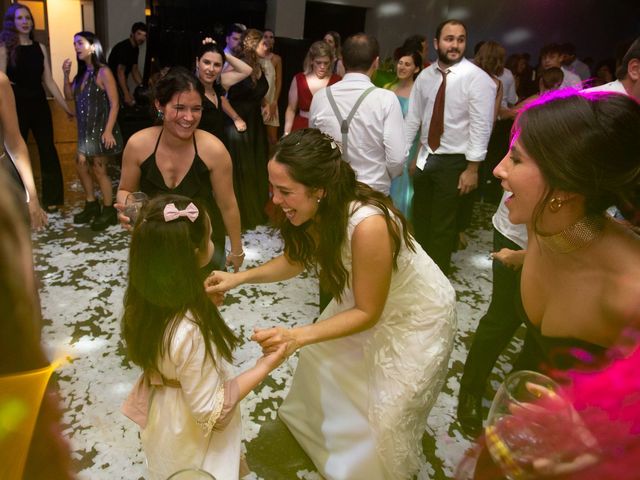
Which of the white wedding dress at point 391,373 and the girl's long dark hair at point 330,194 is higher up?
the girl's long dark hair at point 330,194

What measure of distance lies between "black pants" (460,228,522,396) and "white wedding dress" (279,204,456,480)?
1.18 ft

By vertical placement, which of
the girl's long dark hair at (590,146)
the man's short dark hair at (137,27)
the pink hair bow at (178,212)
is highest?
the man's short dark hair at (137,27)

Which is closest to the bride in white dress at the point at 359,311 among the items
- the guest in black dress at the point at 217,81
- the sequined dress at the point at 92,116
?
the guest in black dress at the point at 217,81

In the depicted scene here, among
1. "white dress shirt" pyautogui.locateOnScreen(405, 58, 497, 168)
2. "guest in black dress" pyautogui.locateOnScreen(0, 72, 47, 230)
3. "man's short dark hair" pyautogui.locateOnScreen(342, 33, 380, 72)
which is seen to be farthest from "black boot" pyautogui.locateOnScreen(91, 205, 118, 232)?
"white dress shirt" pyautogui.locateOnScreen(405, 58, 497, 168)

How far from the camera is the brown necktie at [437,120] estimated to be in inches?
119

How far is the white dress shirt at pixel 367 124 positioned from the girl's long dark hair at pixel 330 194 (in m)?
1.10

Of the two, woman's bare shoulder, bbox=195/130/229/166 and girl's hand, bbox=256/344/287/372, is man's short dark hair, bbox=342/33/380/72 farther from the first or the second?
girl's hand, bbox=256/344/287/372

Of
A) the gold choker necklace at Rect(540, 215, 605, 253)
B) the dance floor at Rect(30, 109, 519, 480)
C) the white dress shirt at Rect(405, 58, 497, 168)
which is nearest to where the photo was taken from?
the gold choker necklace at Rect(540, 215, 605, 253)

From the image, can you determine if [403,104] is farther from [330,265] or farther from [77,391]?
[77,391]

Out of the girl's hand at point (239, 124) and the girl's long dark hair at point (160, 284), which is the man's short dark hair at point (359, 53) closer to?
the girl's hand at point (239, 124)

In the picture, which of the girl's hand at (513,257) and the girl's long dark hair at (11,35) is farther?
the girl's long dark hair at (11,35)

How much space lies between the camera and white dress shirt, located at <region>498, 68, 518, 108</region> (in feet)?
16.1

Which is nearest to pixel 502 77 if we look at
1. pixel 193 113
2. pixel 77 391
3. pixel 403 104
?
pixel 403 104

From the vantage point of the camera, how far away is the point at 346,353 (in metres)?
1.80
